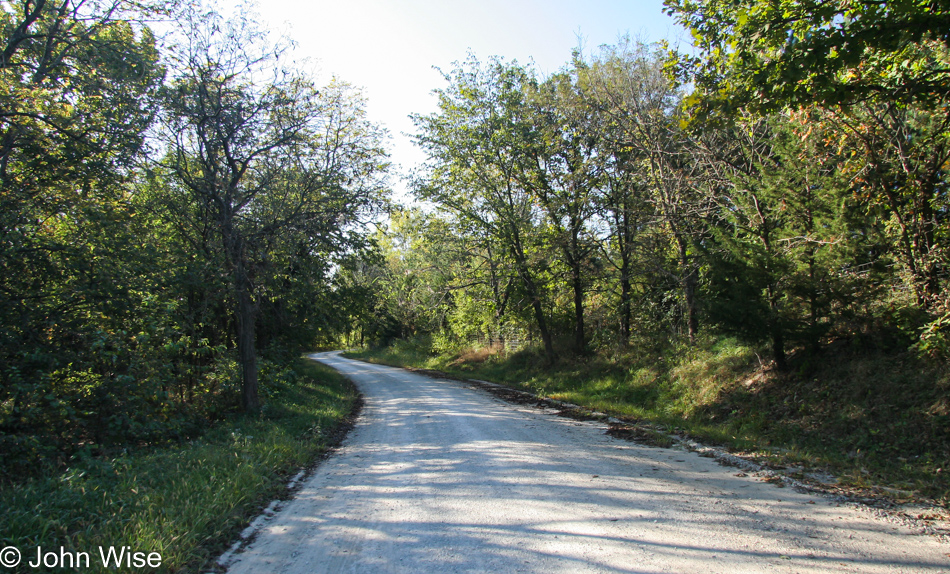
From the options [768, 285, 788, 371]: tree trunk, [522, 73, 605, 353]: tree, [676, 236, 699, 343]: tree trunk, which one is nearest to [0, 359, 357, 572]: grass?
[768, 285, 788, 371]: tree trunk

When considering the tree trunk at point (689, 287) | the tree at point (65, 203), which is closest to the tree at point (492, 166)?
the tree trunk at point (689, 287)

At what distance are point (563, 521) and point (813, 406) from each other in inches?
238

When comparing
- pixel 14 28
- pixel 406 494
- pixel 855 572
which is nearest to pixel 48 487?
pixel 406 494

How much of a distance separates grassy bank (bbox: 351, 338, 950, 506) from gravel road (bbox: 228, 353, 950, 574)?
1.42 m

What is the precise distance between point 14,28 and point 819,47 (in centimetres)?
1221

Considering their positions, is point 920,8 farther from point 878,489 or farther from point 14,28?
point 14,28

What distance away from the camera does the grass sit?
4137 millimetres

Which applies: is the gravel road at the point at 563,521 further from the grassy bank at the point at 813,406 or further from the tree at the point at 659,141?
the tree at the point at 659,141

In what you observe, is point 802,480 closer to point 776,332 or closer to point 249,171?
point 776,332

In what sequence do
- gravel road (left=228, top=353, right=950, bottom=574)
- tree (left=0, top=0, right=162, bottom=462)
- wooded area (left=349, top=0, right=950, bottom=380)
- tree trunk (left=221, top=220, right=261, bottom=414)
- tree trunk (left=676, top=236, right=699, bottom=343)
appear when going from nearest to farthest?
1. gravel road (left=228, top=353, right=950, bottom=574)
2. wooded area (left=349, top=0, right=950, bottom=380)
3. tree (left=0, top=0, right=162, bottom=462)
4. tree trunk (left=221, top=220, right=261, bottom=414)
5. tree trunk (left=676, top=236, right=699, bottom=343)

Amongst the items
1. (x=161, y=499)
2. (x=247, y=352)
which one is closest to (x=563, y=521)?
(x=161, y=499)

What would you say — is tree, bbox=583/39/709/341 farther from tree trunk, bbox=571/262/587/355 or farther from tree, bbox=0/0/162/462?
tree, bbox=0/0/162/462

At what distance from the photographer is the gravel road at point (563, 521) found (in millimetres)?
3854

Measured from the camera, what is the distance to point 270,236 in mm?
11453
